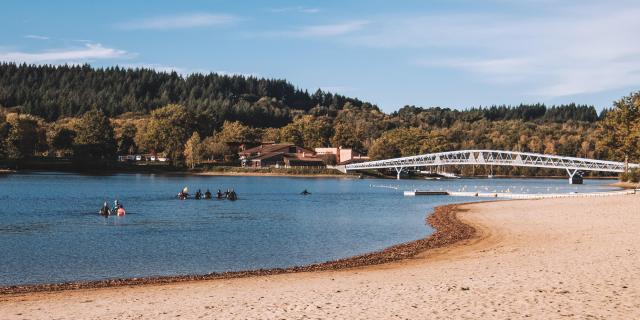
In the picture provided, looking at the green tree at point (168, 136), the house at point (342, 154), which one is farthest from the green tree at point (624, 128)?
the green tree at point (168, 136)

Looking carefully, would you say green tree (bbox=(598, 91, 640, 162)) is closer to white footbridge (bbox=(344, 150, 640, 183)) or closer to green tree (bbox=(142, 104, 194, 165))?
white footbridge (bbox=(344, 150, 640, 183))

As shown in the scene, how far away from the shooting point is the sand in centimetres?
1414

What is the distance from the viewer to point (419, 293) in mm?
16156

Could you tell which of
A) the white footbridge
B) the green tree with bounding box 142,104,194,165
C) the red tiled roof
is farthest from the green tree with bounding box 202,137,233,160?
the white footbridge

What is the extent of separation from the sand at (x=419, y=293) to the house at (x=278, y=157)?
125157 millimetres

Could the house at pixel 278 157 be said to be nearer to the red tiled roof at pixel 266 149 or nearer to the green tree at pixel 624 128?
the red tiled roof at pixel 266 149

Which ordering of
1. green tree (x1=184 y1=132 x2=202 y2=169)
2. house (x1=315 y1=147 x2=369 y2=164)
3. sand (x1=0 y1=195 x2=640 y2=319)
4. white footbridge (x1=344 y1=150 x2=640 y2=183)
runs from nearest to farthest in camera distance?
sand (x1=0 y1=195 x2=640 y2=319) → white footbridge (x1=344 y1=150 x2=640 y2=183) → green tree (x1=184 y1=132 x2=202 y2=169) → house (x1=315 y1=147 x2=369 y2=164)

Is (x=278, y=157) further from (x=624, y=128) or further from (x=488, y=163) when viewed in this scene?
(x=624, y=128)

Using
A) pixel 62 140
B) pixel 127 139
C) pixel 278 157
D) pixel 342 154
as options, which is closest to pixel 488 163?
pixel 342 154

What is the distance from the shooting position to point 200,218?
44.0 meters

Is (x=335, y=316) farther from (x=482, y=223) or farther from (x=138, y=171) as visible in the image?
(x=138, y=171)

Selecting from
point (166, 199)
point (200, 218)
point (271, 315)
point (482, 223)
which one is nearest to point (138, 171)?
point (166, 199)

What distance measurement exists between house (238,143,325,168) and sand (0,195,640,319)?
125157 millimetres

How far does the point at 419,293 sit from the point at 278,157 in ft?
449
